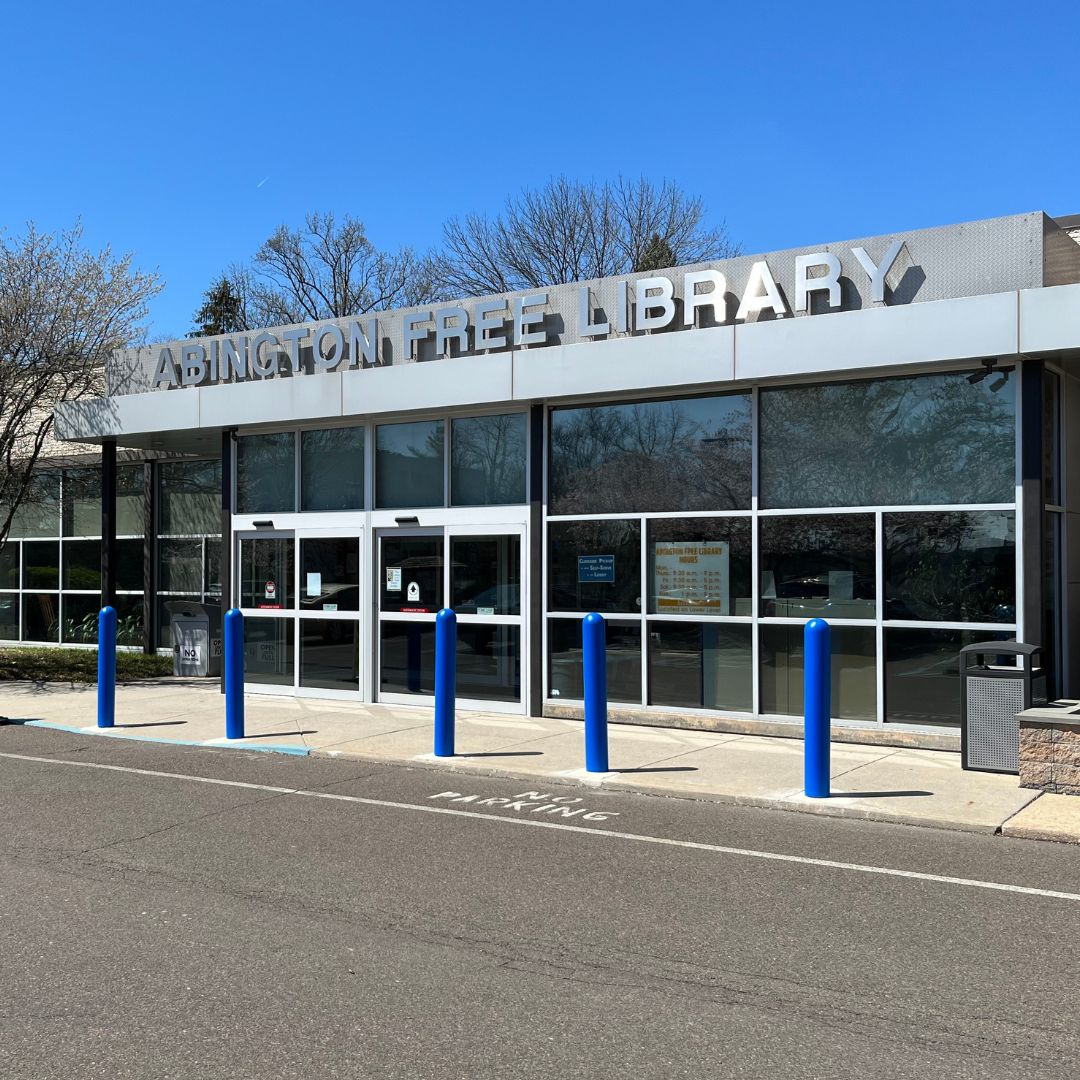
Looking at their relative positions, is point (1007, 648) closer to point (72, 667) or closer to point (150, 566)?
point (72, 667)

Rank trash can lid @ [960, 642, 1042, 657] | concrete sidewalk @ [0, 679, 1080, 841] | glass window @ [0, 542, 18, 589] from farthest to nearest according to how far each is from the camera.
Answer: glass window @ [0, 542, 18, 589]
trash can lid @ [960, 642, 1042, 657]
concrete sidewalk @ [0, 679, 1080, 841]

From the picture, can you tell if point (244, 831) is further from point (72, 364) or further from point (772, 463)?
point (72, 364)

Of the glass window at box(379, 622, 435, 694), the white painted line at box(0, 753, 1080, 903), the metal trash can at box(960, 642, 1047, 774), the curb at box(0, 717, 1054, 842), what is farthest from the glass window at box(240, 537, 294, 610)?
the metal trash can at box(960, 642, 1047, 774)

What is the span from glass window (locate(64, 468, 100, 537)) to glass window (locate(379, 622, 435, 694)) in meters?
9.36

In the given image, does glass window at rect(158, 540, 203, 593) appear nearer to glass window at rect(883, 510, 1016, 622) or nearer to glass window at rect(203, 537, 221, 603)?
glass window at rect(203, 537, 221, 603)

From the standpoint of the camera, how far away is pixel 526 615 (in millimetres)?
13156

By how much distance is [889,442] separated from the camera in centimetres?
1103

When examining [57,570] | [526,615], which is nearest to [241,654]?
[526,615]

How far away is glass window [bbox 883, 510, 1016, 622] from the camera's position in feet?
34.1

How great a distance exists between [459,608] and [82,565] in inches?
432

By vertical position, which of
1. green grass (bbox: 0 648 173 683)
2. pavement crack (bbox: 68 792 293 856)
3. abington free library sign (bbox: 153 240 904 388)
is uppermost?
abington free library sign (bbox: 153 240 904 388)

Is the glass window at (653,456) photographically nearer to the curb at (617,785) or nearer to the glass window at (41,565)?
the curb at (617,785)

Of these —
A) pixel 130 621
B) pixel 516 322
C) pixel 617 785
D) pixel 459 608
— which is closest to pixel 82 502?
pixel 130 621

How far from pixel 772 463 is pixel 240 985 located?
8202 millimetres
